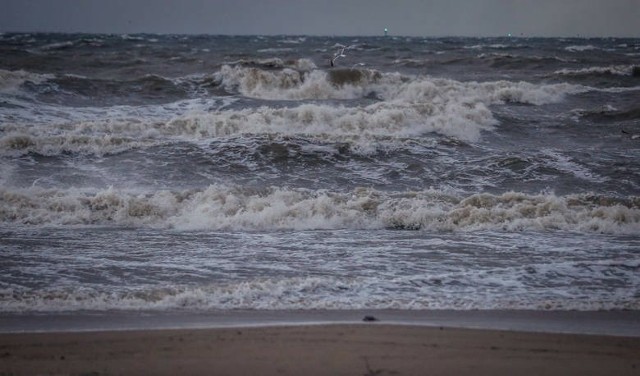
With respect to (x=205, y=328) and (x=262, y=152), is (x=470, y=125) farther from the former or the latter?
(x=205, y=328)

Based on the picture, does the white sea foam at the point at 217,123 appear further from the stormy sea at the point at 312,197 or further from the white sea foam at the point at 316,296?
the white sea foam at the point at 316,296

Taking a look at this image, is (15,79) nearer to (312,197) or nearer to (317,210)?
(312,197)

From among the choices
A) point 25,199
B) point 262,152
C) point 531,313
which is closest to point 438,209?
point 531,313

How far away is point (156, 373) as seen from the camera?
11.8 ft

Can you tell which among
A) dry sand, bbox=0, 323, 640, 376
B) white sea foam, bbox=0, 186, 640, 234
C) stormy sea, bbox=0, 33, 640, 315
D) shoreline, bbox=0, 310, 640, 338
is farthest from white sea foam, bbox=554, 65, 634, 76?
dry sand, bbox=0, 323, 640, 376

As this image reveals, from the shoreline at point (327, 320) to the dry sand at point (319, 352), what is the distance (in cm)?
12

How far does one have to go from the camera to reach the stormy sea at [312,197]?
524cm

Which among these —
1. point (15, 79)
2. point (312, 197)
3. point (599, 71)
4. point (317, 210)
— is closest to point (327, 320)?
point (317, 210)

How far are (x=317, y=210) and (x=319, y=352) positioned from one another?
434 centimetres

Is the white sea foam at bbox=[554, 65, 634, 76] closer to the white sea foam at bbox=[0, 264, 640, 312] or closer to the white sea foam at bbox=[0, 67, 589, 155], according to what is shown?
the white sea foam at bbox=[0, 67, 589, 155]

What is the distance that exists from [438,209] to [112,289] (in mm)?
4366

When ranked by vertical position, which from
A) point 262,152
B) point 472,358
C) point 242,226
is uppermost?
point 262,152

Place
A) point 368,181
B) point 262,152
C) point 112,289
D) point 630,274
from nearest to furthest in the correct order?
point 112,289 < point 630,274 < point 368,181 < point 262,152

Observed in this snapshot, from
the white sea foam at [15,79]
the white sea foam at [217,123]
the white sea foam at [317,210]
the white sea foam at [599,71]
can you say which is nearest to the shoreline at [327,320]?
the white sea foam at [317,210]
